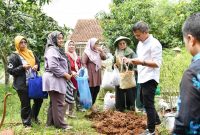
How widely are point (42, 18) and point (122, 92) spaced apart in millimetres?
3675

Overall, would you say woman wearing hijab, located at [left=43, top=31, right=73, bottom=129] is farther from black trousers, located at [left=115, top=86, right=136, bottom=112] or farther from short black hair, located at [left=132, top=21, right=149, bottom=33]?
black trousers, located at [left=115, top=86, right=136, bottom=112]

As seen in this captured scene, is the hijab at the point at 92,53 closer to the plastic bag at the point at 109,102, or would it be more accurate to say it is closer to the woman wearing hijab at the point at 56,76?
the plastic bag at the point at 109,102

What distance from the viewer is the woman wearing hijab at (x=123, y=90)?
7.16m

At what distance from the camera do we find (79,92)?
23.1 ft

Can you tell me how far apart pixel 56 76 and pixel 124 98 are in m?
2.07

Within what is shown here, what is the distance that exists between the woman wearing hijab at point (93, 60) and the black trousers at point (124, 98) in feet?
1.45

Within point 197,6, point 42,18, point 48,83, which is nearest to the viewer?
point 48,83

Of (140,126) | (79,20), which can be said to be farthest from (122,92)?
(79,20)

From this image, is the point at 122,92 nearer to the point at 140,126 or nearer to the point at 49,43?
the point at 140,126

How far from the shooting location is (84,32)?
3300 cm

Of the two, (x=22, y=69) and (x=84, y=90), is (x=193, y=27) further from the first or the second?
(x=84, y=90)

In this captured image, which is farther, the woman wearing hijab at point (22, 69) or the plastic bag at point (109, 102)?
the plastic bag at point (109, 102)

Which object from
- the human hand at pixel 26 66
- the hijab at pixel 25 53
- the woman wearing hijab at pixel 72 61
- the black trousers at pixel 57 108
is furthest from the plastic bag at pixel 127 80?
the human hand at pixel 26 66

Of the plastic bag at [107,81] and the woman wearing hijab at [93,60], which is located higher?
the woman wearing hijab at [93,60]
